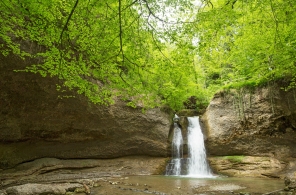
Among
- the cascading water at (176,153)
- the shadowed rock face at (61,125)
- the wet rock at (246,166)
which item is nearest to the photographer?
the shadowed rock face at (61,125)

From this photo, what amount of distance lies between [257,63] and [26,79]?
10.2 metres

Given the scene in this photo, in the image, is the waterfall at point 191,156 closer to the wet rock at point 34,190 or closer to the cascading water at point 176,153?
the cascading water at point 176,153

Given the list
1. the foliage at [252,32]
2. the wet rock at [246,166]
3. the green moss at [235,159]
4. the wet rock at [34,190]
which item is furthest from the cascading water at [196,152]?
the wet rock at [34,190]

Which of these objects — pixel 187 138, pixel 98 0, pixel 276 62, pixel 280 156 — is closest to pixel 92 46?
pixel 98 0

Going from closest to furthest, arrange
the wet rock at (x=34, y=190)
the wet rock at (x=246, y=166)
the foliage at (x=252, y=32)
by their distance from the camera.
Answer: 1. the foliage at (x=252, y=32)
2. the wet rock at (x=34, y=190)
3. the wet rock at (x=246, y=166)

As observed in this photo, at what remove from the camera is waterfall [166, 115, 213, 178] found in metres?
11.7

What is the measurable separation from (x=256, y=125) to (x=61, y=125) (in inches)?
407

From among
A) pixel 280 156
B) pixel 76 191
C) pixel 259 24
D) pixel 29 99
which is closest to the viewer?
pixel 76 191

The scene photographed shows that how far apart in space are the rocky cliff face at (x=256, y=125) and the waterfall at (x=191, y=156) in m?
0.65

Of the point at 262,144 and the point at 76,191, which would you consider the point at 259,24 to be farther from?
the point at 76,191

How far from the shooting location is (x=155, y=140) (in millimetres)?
12922

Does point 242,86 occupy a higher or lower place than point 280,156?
higher

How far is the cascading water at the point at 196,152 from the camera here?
11.7m

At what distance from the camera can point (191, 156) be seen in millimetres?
12727
